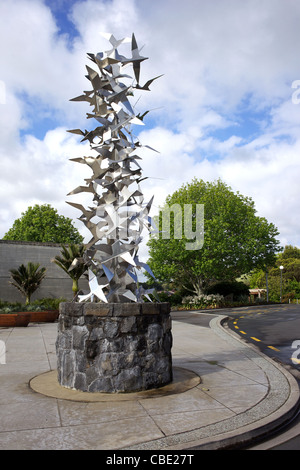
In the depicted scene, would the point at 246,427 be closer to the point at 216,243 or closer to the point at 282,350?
the point at 282,350

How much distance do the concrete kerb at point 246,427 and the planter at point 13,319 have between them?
39.0ft

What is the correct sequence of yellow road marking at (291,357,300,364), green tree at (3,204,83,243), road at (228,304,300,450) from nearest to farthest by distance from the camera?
road at (228,304,300,450) → yellow road marking at (291,357,300,364) → green tree at (3,204,83,243)

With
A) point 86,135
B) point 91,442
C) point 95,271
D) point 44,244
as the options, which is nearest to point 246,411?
point 91,442

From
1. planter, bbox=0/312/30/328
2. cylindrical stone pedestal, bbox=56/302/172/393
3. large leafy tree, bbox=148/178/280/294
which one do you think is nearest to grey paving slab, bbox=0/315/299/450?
cylindrical stone pedestal, bbox=56/302/172/393

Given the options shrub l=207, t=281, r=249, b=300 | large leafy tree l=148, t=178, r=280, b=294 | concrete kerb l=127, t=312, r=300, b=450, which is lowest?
concrete kerb l=127, t=312, r=300, b=450

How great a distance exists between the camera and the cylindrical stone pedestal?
5.67 meters

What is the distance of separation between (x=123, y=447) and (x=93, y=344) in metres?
2.08

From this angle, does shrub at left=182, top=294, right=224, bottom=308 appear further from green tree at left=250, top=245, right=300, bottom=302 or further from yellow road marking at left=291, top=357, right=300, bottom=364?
yellow road marking at left=291, top=357, right=300, bottom=364

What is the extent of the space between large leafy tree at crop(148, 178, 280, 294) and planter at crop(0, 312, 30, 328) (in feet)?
56.0

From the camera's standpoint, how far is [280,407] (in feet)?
16.7

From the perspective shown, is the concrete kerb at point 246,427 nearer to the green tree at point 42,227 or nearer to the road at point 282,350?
the road at point 282,350

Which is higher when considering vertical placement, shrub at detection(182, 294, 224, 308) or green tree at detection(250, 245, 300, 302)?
green tree at detection(250, 245, 300, 302)

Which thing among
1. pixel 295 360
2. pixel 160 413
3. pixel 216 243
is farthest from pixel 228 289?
pixel 160 413
